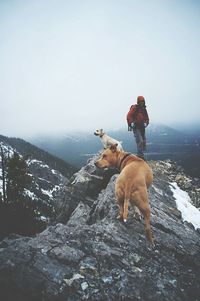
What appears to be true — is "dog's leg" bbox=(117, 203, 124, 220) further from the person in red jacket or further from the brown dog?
the person in red jacket

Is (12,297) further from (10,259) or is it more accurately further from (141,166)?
(141,166)

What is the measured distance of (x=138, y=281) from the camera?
5.94 m

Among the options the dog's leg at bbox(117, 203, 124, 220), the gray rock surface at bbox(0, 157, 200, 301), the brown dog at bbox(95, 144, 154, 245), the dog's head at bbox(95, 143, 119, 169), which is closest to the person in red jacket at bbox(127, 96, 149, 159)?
the dog's head at bbox(95, 143, 119, 169)

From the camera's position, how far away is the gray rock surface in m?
5.39

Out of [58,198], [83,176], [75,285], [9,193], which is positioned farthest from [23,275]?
[9,193]

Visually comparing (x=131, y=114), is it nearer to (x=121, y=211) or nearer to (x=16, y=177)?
(x=121, y=211)

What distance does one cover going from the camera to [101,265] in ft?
20.6

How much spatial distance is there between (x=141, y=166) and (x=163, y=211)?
469cm

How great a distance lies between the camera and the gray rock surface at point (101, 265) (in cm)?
539

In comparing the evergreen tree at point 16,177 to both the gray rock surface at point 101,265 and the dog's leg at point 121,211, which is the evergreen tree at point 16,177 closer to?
the gray rock surface at point 101,265

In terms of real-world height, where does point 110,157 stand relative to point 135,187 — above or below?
above

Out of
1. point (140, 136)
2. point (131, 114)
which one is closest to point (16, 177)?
point (140, 136)

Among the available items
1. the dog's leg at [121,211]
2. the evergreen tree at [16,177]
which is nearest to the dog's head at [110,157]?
the dog's leg at [121,211]

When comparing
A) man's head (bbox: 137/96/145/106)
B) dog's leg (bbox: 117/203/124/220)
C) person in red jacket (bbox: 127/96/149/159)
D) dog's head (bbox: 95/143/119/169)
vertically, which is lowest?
dog's leg (bbox: 117/203/124/220)
